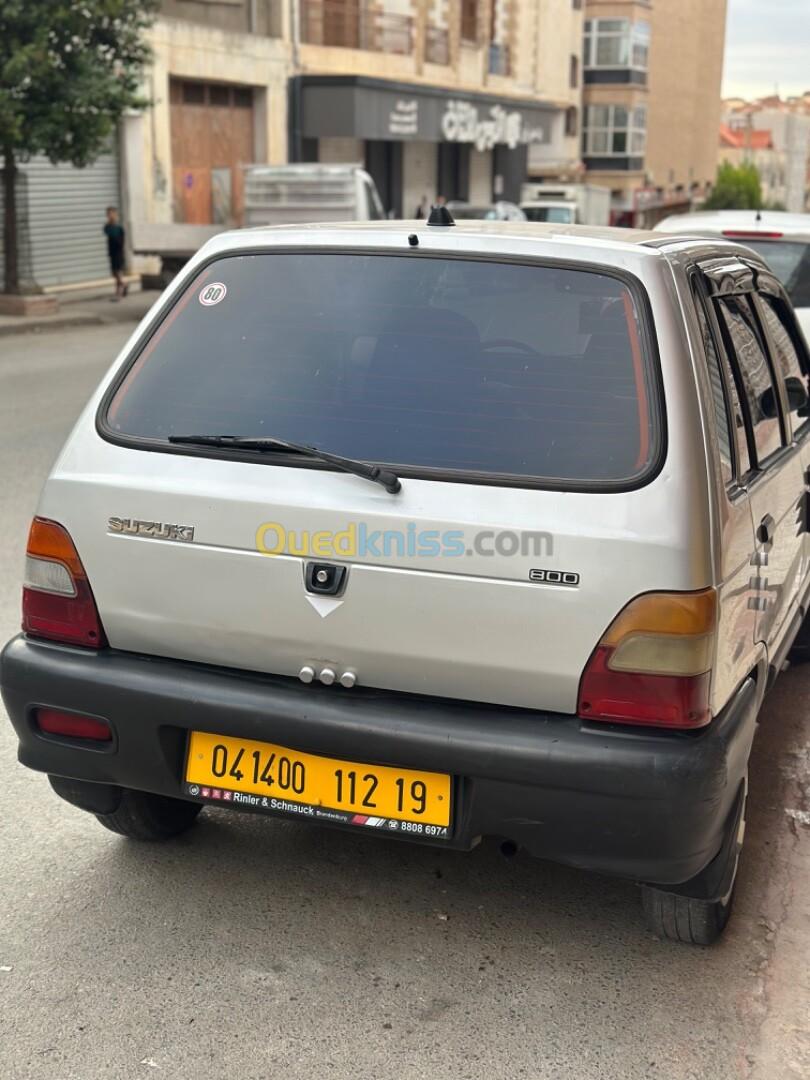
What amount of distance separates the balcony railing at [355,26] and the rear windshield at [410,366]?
31.0 meters

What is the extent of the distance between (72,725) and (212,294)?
1.12 m

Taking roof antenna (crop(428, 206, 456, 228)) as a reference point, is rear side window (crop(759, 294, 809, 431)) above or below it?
below

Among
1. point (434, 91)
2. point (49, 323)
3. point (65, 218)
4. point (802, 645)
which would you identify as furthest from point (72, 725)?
point (434, 91)

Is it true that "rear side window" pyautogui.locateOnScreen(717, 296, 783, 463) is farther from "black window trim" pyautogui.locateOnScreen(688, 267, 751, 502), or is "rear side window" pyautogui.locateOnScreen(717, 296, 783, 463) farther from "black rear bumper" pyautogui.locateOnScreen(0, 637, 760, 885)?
"black rear bumper" pyautogui.locateOnScreen(0, 637, 760, 885)

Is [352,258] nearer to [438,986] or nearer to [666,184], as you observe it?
[438,986]

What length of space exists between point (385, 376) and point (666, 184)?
69.0 meters

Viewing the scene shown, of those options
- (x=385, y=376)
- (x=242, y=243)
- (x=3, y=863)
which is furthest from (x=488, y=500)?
(x=3, y=863)

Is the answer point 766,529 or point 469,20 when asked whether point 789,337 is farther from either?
point 469,20

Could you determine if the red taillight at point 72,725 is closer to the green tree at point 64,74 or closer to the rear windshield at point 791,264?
the rear windshield at point 791,264

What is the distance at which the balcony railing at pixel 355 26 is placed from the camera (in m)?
Result: 32.3

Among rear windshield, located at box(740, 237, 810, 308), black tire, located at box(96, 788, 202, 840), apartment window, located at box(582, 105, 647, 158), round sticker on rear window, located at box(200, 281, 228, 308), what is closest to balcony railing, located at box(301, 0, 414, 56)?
apartment window, located at box(582, 105, 647, 158)

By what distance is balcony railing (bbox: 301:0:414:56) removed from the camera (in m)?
32.3

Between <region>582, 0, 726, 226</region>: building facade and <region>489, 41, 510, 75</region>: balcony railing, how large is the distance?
52.2ft

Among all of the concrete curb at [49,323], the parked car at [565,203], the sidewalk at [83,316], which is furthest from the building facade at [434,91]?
the concrete curb at [49,323]
